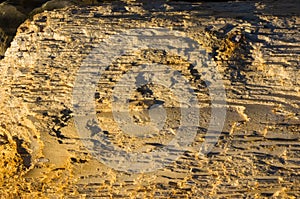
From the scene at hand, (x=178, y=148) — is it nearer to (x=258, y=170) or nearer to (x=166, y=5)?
(x=258, y=170)

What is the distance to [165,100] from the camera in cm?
185

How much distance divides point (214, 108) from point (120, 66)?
37 cm

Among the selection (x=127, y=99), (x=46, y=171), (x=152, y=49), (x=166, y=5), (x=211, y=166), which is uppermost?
(x=166, y=5)

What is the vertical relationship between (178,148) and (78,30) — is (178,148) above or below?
below

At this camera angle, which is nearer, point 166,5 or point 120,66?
point 120,66

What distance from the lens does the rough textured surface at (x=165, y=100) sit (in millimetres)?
1850

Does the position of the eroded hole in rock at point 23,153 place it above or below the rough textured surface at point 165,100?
below

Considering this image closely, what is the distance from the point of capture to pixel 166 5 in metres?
A: 2.01

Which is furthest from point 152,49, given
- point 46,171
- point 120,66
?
point 46,171

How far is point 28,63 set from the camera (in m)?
1.96

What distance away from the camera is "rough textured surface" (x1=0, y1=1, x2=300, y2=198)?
72.8 inches

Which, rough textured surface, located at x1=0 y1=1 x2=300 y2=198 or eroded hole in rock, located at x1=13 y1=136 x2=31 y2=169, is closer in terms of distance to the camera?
rough textured surface, located at x1=0 y1=1 x2=300 y2=198

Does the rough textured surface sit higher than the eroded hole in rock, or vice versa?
the rough textured surface

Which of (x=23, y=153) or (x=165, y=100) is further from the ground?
(x=165, y=100)
